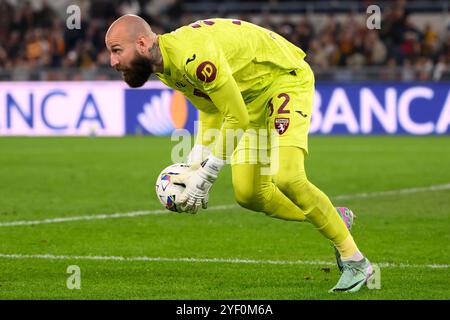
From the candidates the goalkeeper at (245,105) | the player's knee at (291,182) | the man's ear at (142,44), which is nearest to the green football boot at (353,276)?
the goalkeeper at (245,105)

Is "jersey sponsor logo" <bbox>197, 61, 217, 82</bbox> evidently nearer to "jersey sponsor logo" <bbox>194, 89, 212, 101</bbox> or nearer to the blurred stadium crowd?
"jersey sponsor logo" <bbox>194, 89, 212, 101</bbox>

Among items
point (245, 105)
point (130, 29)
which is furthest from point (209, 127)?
point (130, 29)

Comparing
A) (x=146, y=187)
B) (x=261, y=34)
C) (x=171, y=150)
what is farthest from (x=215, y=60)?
(x=171, y=150)

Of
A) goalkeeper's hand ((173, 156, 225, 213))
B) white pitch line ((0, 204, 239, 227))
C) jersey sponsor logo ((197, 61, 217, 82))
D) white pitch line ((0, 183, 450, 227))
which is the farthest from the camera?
white pitch line ((0, 183, 450, 227))

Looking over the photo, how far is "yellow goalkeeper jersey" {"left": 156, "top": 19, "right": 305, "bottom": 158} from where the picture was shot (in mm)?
6848

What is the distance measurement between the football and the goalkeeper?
0.08 metres

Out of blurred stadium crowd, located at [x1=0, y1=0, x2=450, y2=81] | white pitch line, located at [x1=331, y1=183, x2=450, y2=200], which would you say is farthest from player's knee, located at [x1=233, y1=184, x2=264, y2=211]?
blurred stadium crowd, located at [x1=0, y1=0, x2=450, y2=81]

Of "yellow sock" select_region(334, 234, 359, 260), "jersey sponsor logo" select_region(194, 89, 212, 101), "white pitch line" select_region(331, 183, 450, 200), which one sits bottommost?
"white pitch line" select_region(331, 183, 450, 200)

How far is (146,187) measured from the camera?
14.4m

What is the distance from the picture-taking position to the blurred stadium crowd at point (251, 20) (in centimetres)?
2388

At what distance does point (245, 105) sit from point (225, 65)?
0.49 meters

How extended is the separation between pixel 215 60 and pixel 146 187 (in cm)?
771

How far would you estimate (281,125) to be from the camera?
7.30 m
